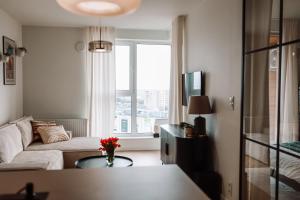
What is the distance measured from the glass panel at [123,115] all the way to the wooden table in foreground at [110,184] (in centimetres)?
464

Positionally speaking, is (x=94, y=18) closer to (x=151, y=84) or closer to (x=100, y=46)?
(x=100, y=46)

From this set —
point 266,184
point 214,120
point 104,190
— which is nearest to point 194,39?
point 214,120

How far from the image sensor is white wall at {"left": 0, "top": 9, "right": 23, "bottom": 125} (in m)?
4.43

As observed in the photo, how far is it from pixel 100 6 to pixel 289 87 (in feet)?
4.83

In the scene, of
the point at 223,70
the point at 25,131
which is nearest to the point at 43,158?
the point at 25,131

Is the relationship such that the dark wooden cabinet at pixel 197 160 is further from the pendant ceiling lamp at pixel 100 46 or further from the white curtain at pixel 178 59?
the pendant ceiling lamp at pixel 100 46

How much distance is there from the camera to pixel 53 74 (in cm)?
569

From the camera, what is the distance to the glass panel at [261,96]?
2299 millimetres

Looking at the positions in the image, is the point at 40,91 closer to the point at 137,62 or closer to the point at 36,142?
the point at 36,142

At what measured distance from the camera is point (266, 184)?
2439 mm

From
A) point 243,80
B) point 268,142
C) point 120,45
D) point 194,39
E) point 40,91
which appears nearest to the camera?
point 268,142

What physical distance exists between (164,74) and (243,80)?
11.6 feet

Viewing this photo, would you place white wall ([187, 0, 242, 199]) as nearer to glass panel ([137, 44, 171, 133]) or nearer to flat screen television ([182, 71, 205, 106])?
flat screen television ([182, 71, 205, 106])

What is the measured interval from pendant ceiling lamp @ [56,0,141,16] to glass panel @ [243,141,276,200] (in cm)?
168
